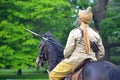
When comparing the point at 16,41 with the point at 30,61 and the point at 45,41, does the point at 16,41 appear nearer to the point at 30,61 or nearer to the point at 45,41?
the point at 30,61

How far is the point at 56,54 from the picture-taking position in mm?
9992

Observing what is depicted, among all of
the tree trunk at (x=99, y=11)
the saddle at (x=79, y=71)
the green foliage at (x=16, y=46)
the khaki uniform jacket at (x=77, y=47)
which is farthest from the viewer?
the tree trunk at (x=99, y=11)

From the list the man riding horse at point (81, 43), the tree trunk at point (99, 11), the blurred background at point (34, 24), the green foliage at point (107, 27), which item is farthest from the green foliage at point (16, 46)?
the man riding horse at point (81, 43)

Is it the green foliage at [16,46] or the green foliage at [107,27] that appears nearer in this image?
the green foliage at [107,27]

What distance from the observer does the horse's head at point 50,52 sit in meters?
9.97

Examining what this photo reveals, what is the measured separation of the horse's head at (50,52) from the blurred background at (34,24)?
2419cm

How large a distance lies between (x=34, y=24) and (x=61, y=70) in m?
31.5

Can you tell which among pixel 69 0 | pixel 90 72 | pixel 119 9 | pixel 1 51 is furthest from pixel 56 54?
pixel 69 0

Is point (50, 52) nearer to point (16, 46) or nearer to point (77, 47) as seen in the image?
point (77, 47)

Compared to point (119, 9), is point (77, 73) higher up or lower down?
higher up

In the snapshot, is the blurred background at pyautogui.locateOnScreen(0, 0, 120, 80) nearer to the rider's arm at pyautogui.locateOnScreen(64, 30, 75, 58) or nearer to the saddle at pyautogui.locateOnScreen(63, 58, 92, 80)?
the rider's arm at pyautogui.locateOnScreen(64, 30, 75, 58)

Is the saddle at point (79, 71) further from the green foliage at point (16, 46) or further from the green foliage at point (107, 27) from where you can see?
the green foliage at point (16, 46)

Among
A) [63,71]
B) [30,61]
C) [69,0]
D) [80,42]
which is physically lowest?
[30,61]

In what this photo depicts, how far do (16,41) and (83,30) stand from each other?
29.5 meters
